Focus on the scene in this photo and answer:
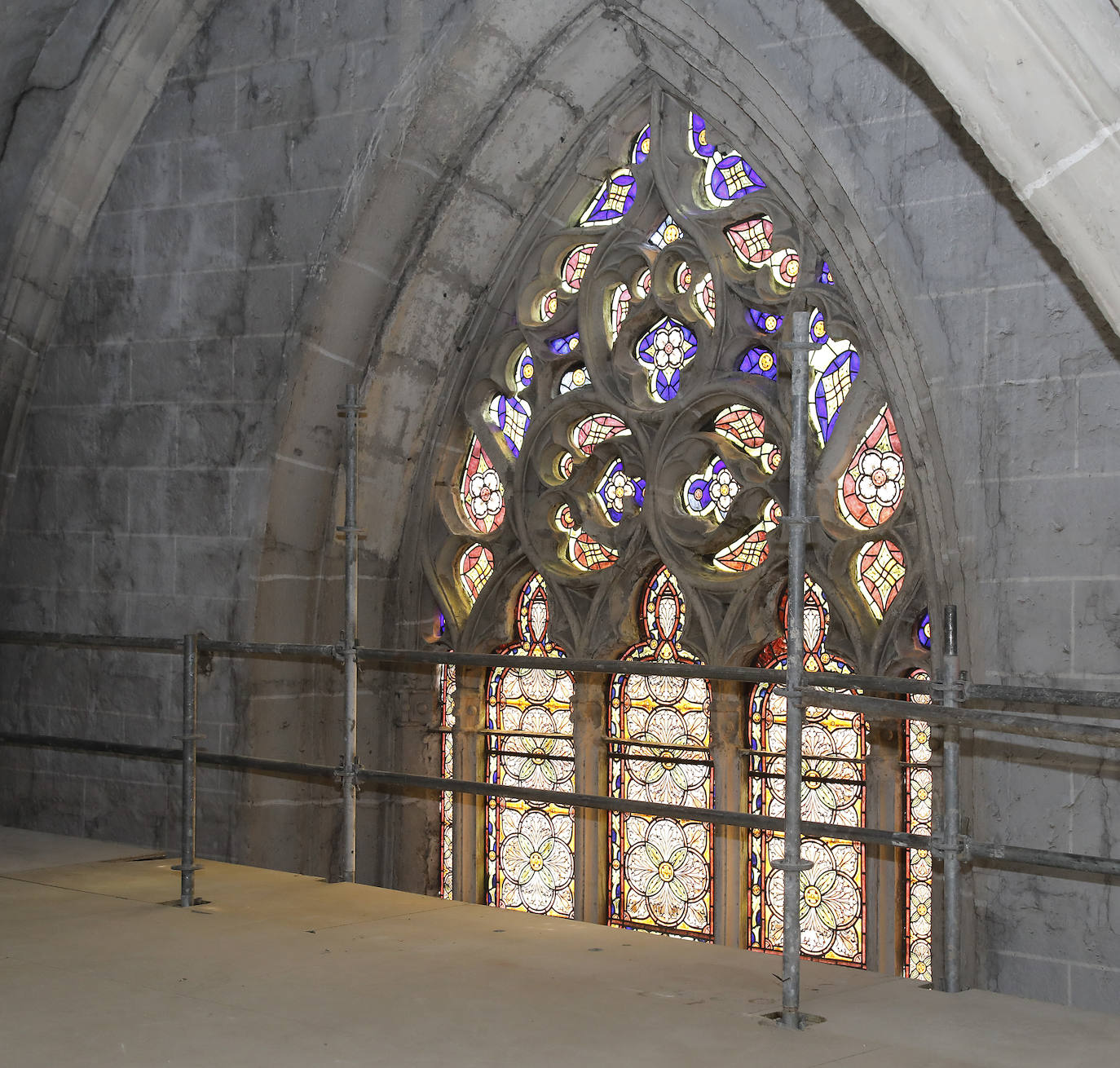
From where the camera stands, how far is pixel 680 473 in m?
5.67

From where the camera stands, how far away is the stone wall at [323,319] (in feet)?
15.1

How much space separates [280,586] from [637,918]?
1.62 m

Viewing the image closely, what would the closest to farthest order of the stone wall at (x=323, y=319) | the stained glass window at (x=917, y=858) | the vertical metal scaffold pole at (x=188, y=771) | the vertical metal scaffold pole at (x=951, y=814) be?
1. the vertical metal scaffold pole at (x=951, y=814)
2. the stone wall at (x=323, y=319)
3. the vertical metal scaffold pole at (x=188, y=771)
4. the stained glass window at (x=917, y=858)

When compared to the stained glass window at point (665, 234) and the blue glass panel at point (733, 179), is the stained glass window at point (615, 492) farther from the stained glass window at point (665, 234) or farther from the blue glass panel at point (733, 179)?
the blue glass panel at point (733, 179)

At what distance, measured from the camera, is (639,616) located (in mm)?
5836

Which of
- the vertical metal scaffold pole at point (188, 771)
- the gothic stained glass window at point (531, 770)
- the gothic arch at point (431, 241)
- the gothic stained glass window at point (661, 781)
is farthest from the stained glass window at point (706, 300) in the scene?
the vertical metal scaffold pole at point (188, 771)

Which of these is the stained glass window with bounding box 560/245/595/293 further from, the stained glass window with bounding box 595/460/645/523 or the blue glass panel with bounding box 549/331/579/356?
the stained glass window with bounding box 595/460/645/523

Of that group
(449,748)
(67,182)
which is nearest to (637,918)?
(449,748)

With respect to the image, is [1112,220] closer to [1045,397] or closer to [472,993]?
[1045,397]

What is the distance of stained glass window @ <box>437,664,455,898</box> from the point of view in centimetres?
629

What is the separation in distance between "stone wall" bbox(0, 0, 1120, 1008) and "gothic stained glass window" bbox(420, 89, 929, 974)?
20 centimetres

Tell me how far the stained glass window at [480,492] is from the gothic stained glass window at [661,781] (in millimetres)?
692

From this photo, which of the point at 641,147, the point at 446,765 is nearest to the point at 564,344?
the point at 641,147

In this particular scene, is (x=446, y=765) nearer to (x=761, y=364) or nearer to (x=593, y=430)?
(x=593, y=430)
